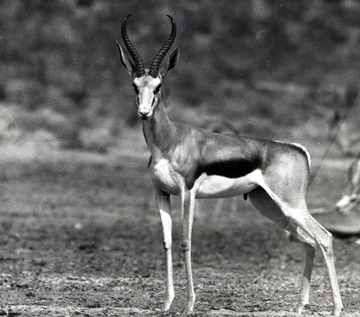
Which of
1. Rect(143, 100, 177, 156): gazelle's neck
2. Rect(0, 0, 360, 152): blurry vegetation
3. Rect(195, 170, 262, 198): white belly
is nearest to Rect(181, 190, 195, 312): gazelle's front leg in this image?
Rect(195, 170, 262, 198): white belly

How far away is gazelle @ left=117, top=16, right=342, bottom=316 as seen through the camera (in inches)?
300

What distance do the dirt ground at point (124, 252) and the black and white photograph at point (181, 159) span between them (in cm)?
4

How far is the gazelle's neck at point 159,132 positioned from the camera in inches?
302

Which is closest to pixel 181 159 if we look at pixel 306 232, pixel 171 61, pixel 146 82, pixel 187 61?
pixel 146 82

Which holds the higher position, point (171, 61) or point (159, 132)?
point (171, 61)

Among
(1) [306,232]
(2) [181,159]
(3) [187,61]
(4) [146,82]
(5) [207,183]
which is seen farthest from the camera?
(3) [187,61]

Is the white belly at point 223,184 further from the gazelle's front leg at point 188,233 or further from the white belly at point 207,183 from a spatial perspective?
the gazelle's front leg at point 188,233

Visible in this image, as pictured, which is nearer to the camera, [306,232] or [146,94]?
[146,94]

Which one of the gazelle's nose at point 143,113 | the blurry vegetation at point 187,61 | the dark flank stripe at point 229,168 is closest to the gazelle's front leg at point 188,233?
the dark flank stripe at point 229,168

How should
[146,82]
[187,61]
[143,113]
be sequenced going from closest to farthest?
[143,113]
[146,82]
[187,61]

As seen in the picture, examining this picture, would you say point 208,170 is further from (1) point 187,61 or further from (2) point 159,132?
(1) point 187,61

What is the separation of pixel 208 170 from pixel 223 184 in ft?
0.54

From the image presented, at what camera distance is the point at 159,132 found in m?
7.68

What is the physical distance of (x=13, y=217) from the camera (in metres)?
15.1
